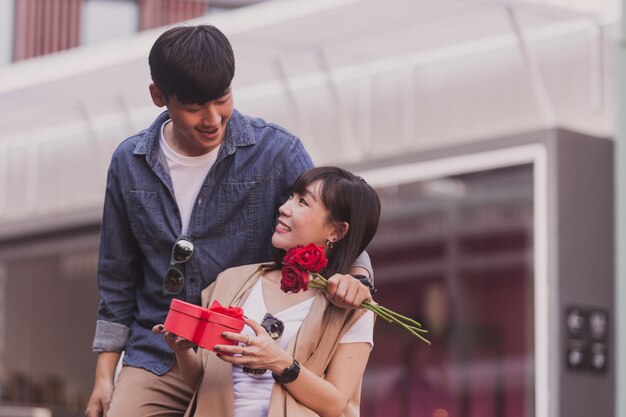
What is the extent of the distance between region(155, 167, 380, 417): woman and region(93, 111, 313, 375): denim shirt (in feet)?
0.28

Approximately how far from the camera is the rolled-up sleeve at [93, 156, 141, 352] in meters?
4.13

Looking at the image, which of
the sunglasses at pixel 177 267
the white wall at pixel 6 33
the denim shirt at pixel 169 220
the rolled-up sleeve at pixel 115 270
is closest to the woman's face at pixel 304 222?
the denim shirt at pixel 169 220

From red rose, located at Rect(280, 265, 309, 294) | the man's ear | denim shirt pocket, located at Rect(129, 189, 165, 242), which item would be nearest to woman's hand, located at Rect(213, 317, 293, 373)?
red rose, located at Rect(280, 265, 309, 294)

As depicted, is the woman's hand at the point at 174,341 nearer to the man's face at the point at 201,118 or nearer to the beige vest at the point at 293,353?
the beige vest at the point at 293,353

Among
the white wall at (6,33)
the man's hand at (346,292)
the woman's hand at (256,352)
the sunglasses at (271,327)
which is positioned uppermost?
the white wall at (6,33)

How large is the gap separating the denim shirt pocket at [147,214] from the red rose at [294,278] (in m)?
0.44

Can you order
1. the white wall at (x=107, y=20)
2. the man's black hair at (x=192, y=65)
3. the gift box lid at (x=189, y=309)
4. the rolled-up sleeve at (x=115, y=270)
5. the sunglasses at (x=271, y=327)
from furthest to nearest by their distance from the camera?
the white wall at (x=107, y=20) → the rolled-up sleeve at (x=115, y=270) → the sunglasses at (x=271, y=327) → the man's black hair at (x=192, y=65) → the gift box lid at (x=189, y=309)

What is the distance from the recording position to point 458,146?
10.3 metres

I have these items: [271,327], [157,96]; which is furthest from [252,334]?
[157,96]

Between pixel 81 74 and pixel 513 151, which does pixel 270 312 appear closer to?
pixel 513 151

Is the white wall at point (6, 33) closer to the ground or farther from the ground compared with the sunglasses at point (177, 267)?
farther from the ground

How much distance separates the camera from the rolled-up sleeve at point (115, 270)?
163 inches

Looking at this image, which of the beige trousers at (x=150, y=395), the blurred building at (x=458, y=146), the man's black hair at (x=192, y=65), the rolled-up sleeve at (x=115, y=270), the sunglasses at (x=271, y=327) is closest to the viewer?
the man's black hair at (x=192, y=65)

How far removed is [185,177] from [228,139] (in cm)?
15
